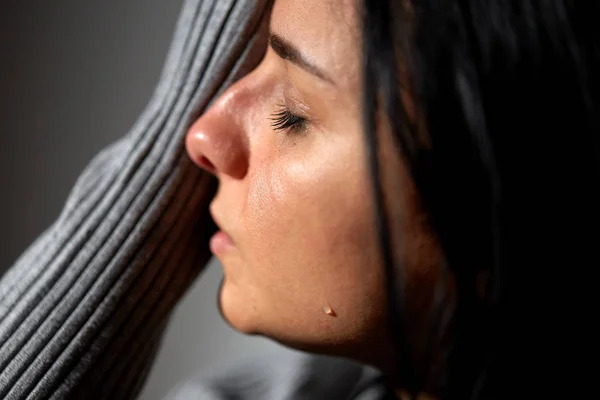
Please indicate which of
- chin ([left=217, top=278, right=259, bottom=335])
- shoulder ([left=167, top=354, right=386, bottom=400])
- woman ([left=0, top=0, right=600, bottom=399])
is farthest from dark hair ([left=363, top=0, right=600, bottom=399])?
shoulder ([left=167, top=354, right=386, bottom=400])

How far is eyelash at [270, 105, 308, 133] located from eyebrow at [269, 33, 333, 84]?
35 millimetres

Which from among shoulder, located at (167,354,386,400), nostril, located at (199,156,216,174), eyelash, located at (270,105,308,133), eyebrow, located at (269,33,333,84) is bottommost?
shoulder, located at (167,354,386,400)

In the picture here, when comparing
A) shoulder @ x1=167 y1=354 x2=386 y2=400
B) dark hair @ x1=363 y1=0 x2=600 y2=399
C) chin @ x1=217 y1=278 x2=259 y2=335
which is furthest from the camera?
shoulder @ x1=167 y1=354 x2=386 y2=400

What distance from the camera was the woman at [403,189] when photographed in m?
0.35

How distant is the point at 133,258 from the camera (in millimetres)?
507

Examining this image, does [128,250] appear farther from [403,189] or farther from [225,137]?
[403,189]

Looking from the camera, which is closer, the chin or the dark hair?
the dark hair

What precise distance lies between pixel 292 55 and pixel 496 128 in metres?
0.13

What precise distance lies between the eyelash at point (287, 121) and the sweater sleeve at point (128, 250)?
12cm

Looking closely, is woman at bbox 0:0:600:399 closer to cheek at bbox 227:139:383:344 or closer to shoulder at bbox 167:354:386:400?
cheek at bbox 227:139:383:344

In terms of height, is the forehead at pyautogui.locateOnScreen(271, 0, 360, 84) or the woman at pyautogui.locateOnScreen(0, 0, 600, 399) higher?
the forehead at pyautogui.locateOnScreen(271, 0, 360, 84)

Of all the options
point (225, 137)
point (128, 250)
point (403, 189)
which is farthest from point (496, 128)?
point (128, 250)

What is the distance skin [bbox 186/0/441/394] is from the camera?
0.38 metres

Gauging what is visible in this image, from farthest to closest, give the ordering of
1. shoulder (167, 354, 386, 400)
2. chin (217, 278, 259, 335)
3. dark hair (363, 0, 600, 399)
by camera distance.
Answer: shoulder (167, 354, 386, 400)
chin (217, 278, 259, 335)
dark hair (363, 0, 600, 399)
